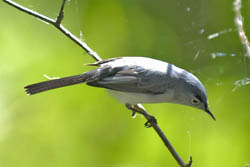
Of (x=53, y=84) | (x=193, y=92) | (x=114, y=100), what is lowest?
(x=114, y=100)

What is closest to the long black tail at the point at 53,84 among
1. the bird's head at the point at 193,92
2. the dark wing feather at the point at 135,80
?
the dark wing feather at the point at 135,80

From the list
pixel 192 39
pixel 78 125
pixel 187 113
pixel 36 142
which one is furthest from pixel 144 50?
pixel 36 142

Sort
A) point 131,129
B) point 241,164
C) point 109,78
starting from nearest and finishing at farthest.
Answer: point 109,78, point 241,164, point 131,129

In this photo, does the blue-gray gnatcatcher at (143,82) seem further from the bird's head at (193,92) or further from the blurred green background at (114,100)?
the blurred green background at (114,100)

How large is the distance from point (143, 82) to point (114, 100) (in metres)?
0.74

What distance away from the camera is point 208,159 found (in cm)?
267

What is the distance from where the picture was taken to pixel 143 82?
2135 millimetres

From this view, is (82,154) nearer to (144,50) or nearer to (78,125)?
(78,125)

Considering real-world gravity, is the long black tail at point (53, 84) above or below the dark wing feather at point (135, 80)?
above

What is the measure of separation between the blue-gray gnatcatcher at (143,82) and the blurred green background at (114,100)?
591mm

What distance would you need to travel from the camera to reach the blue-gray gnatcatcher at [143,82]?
212 centimetres

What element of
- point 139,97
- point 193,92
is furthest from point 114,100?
point 193,92

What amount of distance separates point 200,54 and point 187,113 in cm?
50

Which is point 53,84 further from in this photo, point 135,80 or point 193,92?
point 193,92
